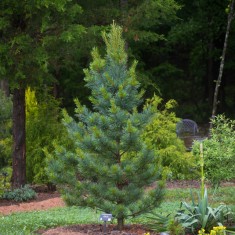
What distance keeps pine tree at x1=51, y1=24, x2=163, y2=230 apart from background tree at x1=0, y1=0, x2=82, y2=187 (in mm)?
4811

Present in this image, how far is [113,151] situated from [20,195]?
21.9ft

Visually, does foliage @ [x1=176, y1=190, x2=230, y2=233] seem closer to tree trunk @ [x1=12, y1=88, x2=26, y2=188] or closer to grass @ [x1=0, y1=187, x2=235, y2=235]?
grass @ [x1=0, y1=187, x2=235, y2=235]

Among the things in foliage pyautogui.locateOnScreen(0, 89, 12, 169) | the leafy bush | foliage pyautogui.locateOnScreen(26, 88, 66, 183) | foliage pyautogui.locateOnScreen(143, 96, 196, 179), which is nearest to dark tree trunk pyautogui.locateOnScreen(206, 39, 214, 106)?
foliage pyautogui.locateOnScreen(0, 89, 12, 169)

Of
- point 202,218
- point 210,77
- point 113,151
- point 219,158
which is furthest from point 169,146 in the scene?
point 210,77

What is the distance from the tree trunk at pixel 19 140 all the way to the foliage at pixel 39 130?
0.88 metres

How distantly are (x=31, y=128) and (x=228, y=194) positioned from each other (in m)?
5.58

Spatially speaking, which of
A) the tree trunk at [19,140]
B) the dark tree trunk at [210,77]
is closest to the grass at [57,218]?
the tree trunk at [19,140]

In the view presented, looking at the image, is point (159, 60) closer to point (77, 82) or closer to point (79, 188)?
point (77, 82)

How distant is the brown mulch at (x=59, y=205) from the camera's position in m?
9.34

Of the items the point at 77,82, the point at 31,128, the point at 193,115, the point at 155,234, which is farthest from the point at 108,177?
the point at 193,115

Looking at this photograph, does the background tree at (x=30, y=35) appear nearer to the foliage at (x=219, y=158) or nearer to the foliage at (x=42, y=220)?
the foliage at (x=42, y=220)

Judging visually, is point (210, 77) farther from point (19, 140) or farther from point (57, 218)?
A: point (57, 218)

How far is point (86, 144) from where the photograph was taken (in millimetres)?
9180

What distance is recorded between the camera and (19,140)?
1598 cm
